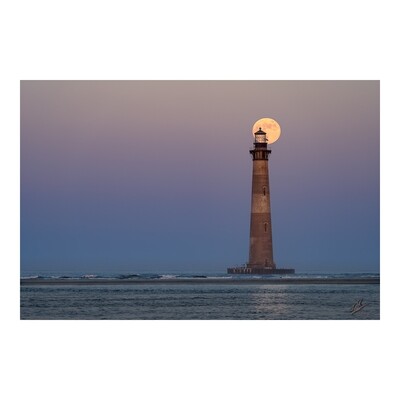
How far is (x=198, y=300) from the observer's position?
38.8m

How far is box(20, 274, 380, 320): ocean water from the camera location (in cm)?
3491

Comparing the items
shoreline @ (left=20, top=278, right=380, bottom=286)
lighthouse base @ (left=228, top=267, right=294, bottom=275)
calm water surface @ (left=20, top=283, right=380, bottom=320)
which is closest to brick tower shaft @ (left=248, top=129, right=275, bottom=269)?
lighthouse base @ (left=228, top=267, right=294, bottom=275)

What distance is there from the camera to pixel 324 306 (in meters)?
37.2

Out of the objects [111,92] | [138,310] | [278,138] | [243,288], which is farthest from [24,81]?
[243,288]

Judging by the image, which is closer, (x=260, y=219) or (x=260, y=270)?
(x=260, y=270)

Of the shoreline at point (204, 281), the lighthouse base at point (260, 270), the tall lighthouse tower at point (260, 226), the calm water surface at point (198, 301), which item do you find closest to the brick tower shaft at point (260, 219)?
the tall lighthouse tower at point (260, 226)

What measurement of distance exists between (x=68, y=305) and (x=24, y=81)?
637 cm

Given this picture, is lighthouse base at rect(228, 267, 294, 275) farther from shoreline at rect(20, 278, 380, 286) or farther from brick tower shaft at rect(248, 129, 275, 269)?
shoreline at rect(20, 278, 380, 286)

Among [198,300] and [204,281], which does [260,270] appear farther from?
[198,300]

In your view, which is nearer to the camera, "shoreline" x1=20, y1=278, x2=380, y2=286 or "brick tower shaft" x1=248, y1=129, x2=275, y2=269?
"shoreline" x1=20, y1=278, x2=380, y2=286

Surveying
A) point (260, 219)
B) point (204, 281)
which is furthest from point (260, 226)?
point (204, 281)

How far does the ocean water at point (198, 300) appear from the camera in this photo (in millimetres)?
34906

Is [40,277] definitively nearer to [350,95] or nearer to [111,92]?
[111,92]

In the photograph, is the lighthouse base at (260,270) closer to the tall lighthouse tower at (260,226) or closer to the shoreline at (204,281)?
the tall lighthouse tower at (260,226)
